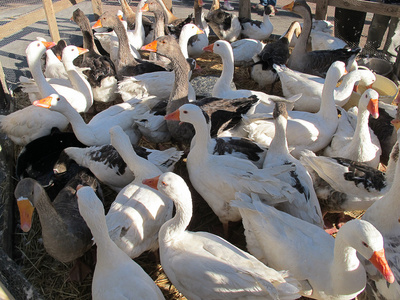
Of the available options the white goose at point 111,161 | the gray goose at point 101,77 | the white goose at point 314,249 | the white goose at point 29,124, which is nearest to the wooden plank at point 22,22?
the gray goose at point 101,77

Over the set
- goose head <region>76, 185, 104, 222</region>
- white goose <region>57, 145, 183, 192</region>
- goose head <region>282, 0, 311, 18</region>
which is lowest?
white goose <region>57, 145, 183, 192</region>

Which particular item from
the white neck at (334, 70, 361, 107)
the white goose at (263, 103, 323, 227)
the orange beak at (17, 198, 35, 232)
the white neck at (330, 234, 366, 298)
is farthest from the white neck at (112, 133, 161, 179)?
the white neck at (334, 70, 361, 107)

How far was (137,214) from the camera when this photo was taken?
265 centimetres

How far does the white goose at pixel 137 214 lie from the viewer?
2570mm

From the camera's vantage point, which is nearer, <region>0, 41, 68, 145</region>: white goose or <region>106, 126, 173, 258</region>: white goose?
<region>106, 126, 173, 258</region>: white goose

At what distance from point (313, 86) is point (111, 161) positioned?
299 centimetres

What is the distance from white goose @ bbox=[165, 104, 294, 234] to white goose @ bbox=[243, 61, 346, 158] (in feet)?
2.78

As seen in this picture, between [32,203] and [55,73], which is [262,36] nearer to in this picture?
[55,73]

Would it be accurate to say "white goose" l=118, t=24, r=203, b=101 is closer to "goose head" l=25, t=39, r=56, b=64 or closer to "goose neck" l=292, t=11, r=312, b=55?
"goose head" l=25, t=39, r=56, b=64

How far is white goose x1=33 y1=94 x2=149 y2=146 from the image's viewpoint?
12.2 ft

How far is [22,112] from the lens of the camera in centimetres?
406

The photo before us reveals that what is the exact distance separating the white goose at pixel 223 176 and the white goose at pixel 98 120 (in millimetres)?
1013

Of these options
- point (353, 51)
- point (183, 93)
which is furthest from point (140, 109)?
point (353, 51)

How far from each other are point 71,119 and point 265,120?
237 cm
